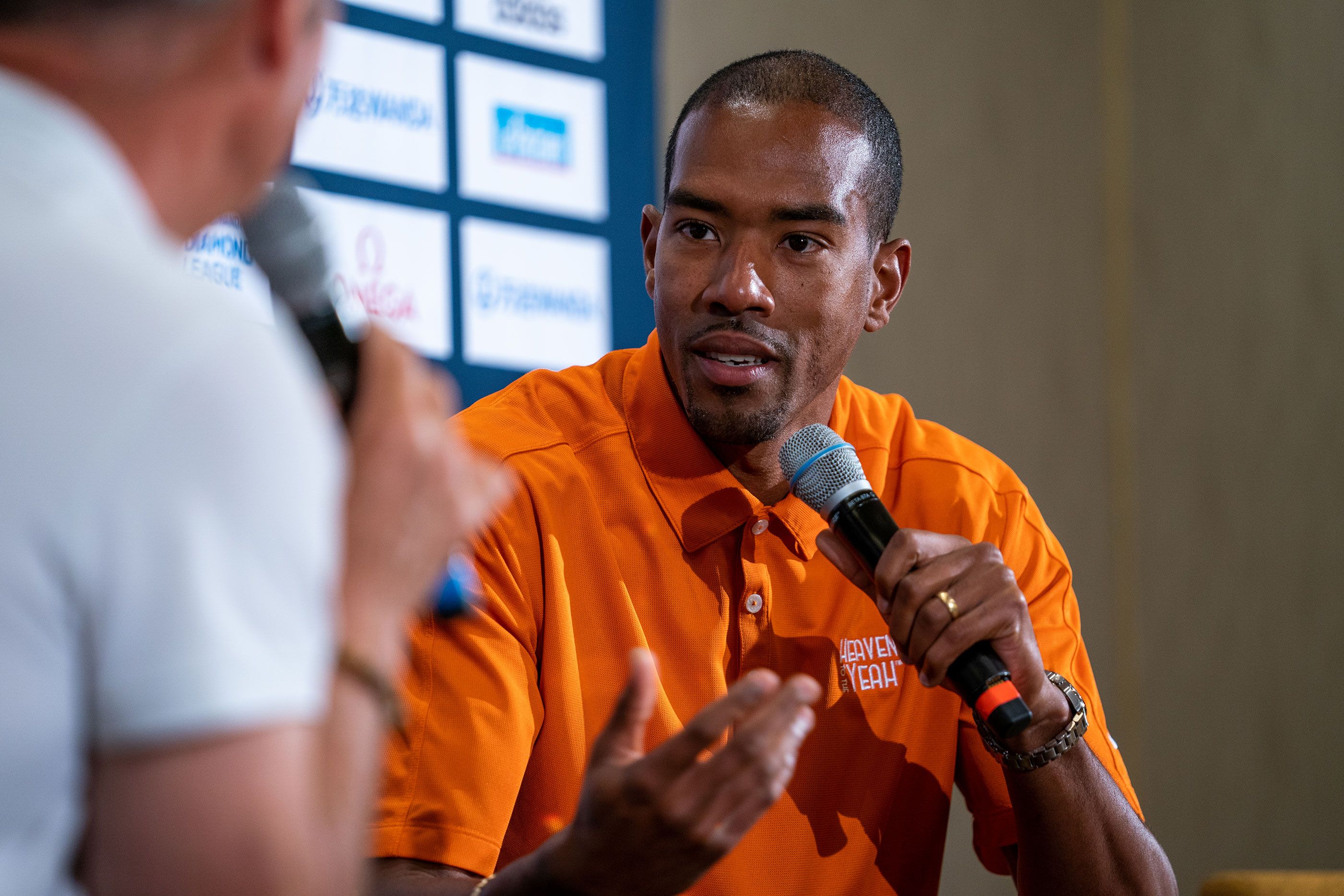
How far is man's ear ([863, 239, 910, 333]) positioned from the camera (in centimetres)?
189

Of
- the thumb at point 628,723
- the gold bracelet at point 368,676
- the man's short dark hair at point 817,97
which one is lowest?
the thumb at point 628,723

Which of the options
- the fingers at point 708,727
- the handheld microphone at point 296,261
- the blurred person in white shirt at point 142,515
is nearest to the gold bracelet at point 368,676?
the blurred person in white shirt at point 142,515

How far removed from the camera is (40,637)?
21.3 inches

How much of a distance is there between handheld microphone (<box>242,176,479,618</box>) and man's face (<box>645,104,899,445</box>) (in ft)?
2.55

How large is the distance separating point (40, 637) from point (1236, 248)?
336cm

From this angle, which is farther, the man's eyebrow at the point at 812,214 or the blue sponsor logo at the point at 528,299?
the blue sponsor logo at the point at 528,299

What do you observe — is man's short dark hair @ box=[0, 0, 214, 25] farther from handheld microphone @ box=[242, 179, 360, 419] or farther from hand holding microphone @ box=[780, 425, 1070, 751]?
hand holding microphone @ box=[780, 425, 1070, 751]

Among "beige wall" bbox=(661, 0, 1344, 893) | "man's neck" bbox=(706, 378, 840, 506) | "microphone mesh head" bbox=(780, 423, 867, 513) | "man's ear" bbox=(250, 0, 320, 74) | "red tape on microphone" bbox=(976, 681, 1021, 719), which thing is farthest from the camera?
"beige wall" bbox=(661, 0, 1344, 893)

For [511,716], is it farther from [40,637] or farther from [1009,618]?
[40,637]

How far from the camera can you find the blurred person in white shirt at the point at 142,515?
0.53 m

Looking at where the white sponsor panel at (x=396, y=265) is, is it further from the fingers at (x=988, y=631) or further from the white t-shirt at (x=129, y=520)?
the white t-shirt at (x=129, y=520)

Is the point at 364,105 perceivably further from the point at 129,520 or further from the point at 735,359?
the point at 129,520

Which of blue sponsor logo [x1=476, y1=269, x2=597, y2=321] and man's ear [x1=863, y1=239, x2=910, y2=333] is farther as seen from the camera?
blue sponsor logo [x1=476, y1=269, x2=597, y2=321]

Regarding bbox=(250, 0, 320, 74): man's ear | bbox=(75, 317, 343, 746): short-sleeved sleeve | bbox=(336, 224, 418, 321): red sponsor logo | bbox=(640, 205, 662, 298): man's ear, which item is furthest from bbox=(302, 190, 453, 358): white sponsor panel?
bbox=(75, 317, 343, 746): short-sleeved sleeve
